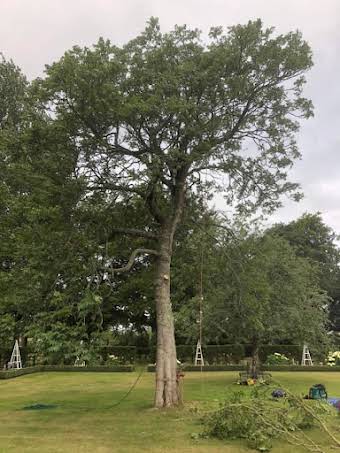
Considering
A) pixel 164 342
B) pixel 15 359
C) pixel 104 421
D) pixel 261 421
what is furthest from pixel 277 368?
pixel 261 421

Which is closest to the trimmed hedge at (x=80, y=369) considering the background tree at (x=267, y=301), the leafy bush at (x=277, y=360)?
the background tree at (x=267, y=301)

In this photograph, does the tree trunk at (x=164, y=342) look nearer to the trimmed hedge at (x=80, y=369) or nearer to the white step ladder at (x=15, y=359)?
the trimmed hedge at (x=80, y=369)

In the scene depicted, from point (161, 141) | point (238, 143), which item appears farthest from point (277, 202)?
point (161, 141)

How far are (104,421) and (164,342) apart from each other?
109 inches

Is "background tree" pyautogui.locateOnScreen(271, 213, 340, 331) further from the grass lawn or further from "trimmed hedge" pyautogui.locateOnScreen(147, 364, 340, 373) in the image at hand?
the grass lawn

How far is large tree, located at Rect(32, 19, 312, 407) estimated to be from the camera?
13148mm

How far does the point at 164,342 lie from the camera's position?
14.5 meters

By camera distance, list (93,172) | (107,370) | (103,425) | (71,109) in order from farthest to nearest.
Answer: (107,370)
(93,172)
(71,109)
(103,425)

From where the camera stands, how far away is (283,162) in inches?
634

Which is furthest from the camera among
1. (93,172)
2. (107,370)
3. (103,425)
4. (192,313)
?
(107,370)

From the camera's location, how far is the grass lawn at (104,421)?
9.81m

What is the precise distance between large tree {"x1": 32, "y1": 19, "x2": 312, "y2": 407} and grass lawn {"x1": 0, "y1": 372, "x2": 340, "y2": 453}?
1718 mm

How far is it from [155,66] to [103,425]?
931 cm

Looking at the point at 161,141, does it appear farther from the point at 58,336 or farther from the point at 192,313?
the point at 192,313
